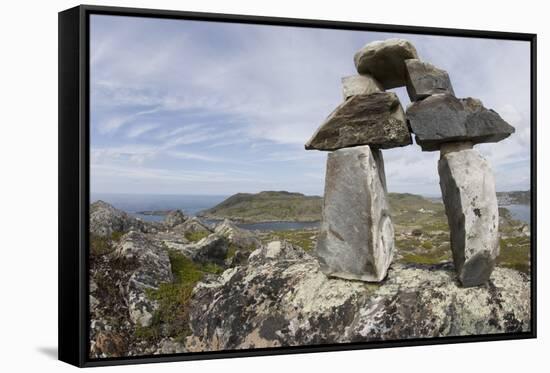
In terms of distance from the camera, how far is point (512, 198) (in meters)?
12.3

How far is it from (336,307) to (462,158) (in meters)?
2.42

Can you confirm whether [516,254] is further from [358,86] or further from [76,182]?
[76,182]

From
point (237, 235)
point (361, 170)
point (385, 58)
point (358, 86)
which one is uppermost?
point (385, 58)

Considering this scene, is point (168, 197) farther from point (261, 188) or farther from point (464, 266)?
point (464, 266)

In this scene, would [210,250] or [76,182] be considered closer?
[76,182]

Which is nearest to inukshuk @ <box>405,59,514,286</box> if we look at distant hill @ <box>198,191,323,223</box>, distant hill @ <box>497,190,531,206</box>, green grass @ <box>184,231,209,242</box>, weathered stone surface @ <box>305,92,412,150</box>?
weathered stone surface @ <box>305,92,412,150</box>

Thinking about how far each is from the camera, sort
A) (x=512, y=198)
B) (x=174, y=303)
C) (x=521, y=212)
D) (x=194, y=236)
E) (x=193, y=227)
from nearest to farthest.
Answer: (x=174, y=303) → (x=194, y=236) → (x=193, y=227) → (x=521, y=212) → (x=512, y=198)

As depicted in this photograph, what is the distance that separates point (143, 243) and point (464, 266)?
3.98 m

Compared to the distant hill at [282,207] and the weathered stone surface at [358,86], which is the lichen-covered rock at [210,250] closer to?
the distant hill at [282,207]

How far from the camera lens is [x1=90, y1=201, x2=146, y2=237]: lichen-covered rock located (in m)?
9.77

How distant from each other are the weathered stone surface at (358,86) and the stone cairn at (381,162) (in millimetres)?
13

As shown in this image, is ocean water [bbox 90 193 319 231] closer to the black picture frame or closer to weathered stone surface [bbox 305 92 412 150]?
the black picture frame

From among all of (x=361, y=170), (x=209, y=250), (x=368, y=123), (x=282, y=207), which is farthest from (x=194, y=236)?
(x=368, y=123)

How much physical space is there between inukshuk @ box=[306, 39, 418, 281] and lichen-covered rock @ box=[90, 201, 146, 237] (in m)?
2.39
